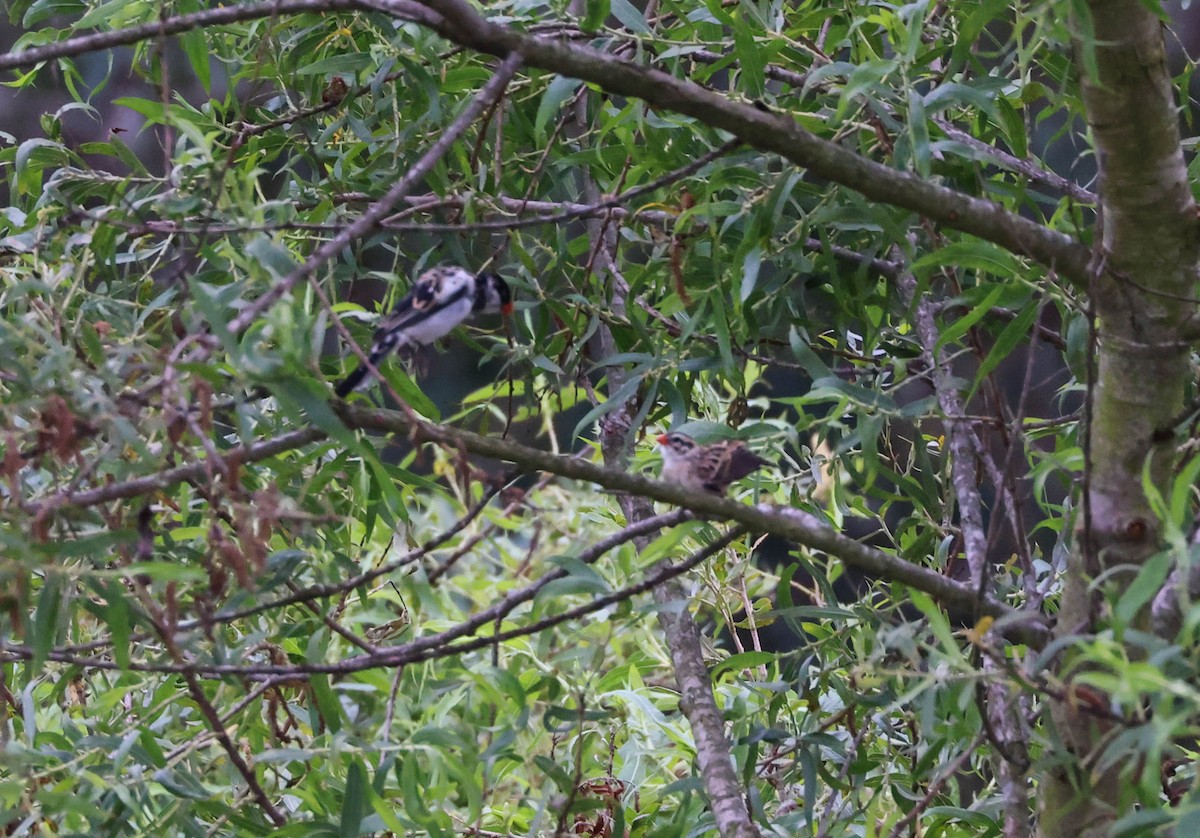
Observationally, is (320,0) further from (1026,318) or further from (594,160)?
(1026,318)

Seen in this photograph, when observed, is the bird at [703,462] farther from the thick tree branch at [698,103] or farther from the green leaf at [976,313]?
the thick tree branch at [698,103]

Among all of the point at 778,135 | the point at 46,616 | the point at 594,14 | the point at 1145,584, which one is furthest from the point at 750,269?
the point at 46,616

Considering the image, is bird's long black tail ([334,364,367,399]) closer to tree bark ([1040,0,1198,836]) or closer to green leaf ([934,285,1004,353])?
green leaf ([934,285,1004,353])

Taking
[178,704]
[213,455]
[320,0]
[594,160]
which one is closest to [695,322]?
[594,160]

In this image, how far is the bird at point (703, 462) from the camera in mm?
2406

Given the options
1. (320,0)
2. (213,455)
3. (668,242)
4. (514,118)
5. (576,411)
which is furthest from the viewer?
(576,411)

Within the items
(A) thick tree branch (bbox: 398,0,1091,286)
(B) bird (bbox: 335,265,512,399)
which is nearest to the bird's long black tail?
(B) bird (bbox: 335,265,512,399)

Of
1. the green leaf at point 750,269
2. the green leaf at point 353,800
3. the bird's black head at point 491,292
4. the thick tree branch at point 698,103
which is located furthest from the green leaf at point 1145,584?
the bird's black head at point 491,292

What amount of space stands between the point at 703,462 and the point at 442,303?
1.96ft

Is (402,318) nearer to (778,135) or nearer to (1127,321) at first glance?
(778,135)

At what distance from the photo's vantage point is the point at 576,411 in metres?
6.39

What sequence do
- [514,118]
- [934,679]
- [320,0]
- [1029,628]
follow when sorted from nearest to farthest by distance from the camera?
1. [934,679]
2. [320,0]
3. [1029,628]
4. [514,118]

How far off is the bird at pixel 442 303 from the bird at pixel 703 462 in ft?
1.38

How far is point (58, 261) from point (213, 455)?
3.31 feet
